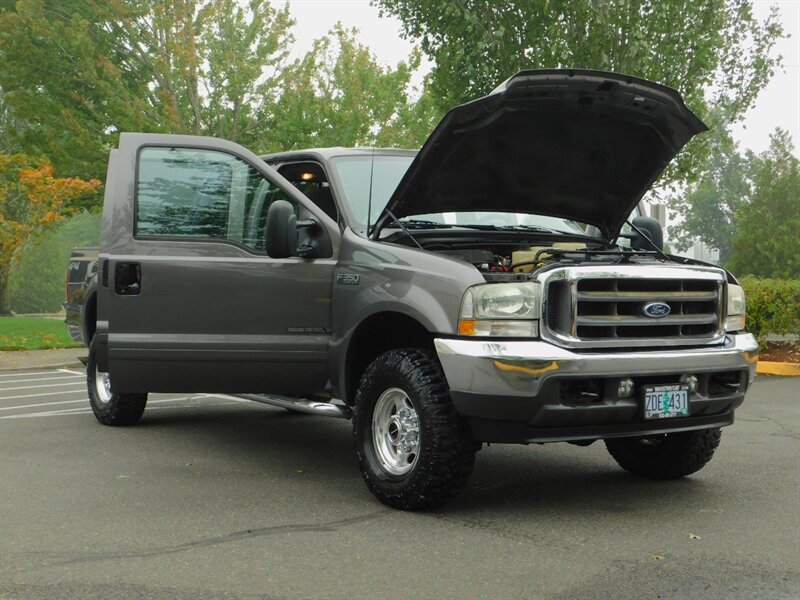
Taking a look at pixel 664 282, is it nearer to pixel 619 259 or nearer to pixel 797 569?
pixel 619 259

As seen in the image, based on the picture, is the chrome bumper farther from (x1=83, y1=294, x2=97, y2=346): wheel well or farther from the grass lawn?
the grass lawn

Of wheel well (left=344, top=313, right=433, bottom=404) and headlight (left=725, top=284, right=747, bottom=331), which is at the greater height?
headlight (left=725, top=284, right=747, bottom=331)

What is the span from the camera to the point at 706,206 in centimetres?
9225

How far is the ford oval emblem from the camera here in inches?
208

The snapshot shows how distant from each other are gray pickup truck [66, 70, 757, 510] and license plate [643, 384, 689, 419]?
1 centimetres

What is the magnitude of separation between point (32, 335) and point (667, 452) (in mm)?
16125

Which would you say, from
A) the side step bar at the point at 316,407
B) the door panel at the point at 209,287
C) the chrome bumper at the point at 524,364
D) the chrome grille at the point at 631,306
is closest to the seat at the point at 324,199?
the door panel at the point at 209,287

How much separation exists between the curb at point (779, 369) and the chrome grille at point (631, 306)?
722 centimetres

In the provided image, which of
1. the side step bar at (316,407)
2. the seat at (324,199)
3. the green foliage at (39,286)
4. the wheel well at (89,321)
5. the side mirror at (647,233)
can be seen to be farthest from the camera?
the green foliage at (39,286)

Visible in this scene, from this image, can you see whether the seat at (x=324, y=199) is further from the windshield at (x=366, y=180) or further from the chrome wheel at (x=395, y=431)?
the chrome wheel at (x=395, y=431)

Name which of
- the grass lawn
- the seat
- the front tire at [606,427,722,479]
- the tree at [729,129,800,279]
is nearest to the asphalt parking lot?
the front tire at [606,427,722,479]

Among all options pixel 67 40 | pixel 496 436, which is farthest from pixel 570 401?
pixel 67 40

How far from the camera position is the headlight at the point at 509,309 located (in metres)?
4.97

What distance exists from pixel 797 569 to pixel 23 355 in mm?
13746
